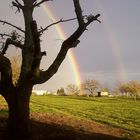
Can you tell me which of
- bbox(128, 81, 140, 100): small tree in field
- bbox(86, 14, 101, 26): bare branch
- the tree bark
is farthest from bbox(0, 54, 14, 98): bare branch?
bbox(128, 81, 140, 100): small tree in field

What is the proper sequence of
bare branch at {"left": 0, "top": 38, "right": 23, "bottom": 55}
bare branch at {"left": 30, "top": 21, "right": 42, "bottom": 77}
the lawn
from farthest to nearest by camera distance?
the lawn
bare branch at {"left": 0, "top": 38, "right": 23, "bottom": 55}
bare branch at {"left": 30, "top": 21, "right": 42, "bottom": 77}

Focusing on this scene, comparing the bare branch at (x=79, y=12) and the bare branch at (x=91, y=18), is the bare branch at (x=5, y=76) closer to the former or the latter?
the bare branch at (x=79, y=12)

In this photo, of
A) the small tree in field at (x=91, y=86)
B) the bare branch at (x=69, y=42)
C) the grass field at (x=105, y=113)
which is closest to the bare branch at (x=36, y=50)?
the bare branch at (x=69, y=42)

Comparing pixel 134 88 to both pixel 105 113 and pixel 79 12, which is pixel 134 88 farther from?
pixel 79 12

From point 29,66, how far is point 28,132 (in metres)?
2.66

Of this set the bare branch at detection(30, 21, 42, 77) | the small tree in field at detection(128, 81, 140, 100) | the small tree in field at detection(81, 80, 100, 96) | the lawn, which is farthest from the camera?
the small tree in field at detection(81, 80, 100, 96)

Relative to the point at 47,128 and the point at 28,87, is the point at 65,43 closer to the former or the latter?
the point at 28,87

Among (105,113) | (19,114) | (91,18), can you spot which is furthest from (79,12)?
(105,113)

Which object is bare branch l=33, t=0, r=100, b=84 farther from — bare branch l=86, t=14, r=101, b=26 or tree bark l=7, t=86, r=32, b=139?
tree bark l=7, t=86, r=32, b=139

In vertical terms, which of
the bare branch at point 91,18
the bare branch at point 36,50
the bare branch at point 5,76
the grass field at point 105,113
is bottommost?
the grass field at point 105,113

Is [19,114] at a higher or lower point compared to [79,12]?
lower

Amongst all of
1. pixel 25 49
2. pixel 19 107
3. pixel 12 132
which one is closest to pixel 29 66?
pixel 25 49

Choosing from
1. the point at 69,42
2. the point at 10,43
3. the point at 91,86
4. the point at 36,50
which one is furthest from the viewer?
the point at 91,86

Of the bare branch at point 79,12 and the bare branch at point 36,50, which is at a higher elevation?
the bare branch at point 79,12
